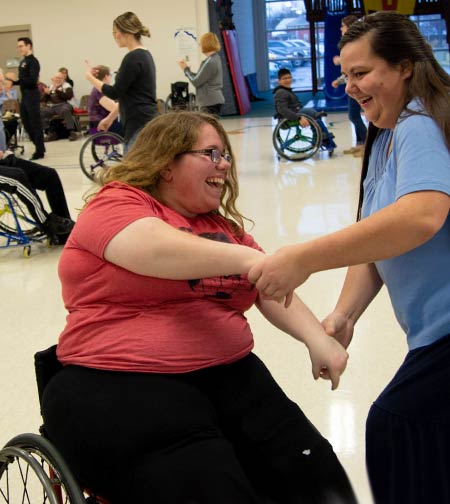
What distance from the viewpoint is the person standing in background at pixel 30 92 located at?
9.15 metres

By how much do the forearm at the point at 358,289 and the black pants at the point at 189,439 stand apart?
266 mm

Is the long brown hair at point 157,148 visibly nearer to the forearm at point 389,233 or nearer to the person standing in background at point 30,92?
the forearm at point 389,233

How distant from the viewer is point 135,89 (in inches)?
212

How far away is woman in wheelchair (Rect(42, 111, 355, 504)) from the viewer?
1313 millimetres

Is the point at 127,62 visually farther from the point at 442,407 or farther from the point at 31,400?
the point at 442,407

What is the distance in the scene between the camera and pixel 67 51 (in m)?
14.5

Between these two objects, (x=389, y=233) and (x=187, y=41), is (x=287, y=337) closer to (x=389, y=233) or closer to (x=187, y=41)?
(x=389, y=233)

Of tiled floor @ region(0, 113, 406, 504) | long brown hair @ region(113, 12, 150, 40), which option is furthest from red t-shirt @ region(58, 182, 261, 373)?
long brown hair @ region(113, 12, 150, 40)

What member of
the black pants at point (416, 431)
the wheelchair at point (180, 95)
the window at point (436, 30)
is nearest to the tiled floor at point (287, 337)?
the black pants at point (416, 431)

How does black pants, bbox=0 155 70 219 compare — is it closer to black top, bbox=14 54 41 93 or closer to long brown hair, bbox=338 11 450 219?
long brown hair, bbox=338 11 450 219

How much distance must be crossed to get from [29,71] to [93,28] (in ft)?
18.3

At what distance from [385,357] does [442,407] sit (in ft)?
4.99

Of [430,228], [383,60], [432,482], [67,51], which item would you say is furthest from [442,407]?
[67,51]

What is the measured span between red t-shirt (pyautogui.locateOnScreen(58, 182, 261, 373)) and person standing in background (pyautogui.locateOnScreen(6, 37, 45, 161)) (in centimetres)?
819
